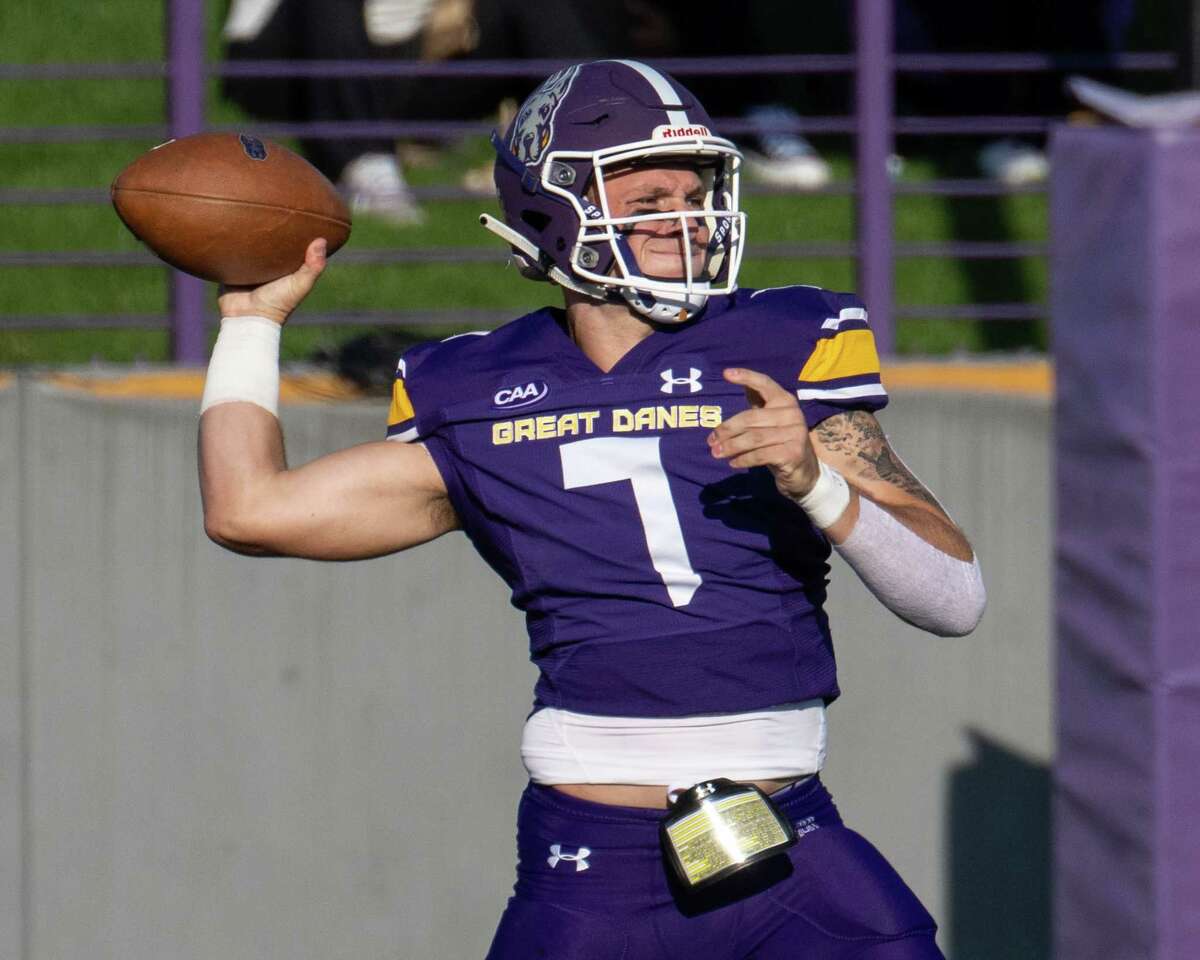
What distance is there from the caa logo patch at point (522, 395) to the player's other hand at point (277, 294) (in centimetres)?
40

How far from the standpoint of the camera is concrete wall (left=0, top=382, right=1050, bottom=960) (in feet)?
14.9

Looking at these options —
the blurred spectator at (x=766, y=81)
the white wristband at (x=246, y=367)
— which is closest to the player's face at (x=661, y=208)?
the white wristband at (x=246, y=367)

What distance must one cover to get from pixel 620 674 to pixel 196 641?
1.96 meters

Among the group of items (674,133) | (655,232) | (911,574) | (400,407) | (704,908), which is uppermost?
(674,133)

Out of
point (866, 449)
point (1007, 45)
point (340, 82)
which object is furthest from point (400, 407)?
point (1007, 45)

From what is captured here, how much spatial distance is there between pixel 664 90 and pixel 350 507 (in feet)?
2.58

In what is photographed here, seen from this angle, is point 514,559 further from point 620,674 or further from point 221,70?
point 221,70

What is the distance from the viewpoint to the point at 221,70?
520 centimetres

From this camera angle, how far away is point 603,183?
294 centimetres

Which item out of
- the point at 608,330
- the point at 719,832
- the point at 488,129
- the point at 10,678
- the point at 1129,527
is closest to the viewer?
the point at 719,832

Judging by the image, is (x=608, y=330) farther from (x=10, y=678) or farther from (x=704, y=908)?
(x=10, y=678)

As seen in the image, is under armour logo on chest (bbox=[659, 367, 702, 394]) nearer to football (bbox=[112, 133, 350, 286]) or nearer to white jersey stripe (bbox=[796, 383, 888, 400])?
white jersey stripe (bbox=[796, 383, 888, 400])

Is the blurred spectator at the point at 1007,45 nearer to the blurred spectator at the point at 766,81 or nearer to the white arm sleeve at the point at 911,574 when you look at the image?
the blurred spectator at the point at 766,81

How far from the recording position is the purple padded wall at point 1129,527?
337cm
